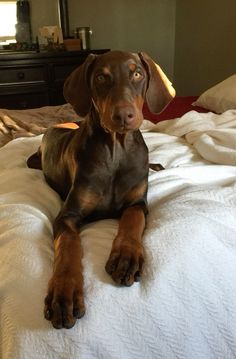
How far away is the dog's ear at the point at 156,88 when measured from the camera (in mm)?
1299

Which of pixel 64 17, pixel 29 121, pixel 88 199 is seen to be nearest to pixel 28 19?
pixel 64 17

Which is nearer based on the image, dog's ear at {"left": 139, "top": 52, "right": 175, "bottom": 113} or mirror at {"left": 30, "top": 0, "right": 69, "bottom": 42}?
dog's ear at {"left": 139, "top": 52, "right": 175, "bottom": 113}

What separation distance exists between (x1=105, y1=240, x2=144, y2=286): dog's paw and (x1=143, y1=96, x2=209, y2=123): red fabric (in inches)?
54.0

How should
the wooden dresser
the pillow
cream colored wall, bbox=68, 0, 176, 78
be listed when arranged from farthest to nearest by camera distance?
cream colored wall, bbox=68, 0, 176, 78 < the wooden dresser < the pillow

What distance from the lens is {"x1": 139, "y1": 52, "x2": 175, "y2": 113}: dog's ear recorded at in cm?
130

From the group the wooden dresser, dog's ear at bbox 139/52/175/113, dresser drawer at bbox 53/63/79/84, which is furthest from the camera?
dresser drawer at bbox 53/63/79/84

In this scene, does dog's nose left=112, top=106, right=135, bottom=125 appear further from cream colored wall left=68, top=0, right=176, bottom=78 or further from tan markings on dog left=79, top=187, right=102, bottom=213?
cream colored wall left=68, top=0, right=176, bottom=78

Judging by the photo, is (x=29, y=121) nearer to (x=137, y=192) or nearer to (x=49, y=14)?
(x=137, y=192)

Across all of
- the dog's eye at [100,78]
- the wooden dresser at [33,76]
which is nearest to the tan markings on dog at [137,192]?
the dog's eye at [100,78]

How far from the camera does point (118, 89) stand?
3.82 ft

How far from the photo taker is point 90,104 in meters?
1.28

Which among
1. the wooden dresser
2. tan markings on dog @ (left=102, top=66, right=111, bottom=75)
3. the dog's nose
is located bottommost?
the wooden dresser

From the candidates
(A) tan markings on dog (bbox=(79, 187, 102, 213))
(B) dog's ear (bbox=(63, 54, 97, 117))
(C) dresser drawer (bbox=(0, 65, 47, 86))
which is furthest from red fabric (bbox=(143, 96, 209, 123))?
(C) dresser drawer (bbox=(0, 65, 47, 86))

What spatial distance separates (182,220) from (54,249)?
34 centimetres
